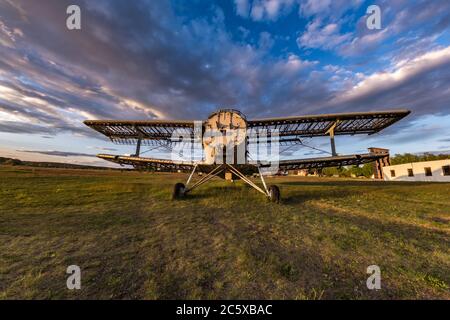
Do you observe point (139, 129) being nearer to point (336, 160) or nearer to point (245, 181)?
point (245, 181)

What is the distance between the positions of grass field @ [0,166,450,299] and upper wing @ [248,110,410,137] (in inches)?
204

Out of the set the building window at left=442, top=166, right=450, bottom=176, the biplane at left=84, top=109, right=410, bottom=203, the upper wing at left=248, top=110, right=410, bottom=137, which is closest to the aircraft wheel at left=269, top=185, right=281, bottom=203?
the biplane at left=84, top=109, right=410, bottom=203

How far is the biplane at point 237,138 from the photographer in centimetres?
977

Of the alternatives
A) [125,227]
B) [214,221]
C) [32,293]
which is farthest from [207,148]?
[32,293]

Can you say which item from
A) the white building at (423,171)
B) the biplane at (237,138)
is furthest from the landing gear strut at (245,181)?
the white building at (423,171)

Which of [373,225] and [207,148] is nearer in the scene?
[373,225]

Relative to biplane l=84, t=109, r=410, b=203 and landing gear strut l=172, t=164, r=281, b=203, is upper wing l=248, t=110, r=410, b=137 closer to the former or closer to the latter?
biplane l=84, t=109, r=410, b=203

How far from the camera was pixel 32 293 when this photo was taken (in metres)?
2.51

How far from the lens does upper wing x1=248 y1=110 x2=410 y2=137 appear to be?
9888 millimetres

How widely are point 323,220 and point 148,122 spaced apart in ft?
34.2

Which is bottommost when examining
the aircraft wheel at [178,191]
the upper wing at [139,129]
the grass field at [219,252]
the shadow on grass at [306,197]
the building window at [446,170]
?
the grass field at [219,252]

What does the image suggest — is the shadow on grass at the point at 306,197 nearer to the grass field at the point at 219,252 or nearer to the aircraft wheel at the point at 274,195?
the aircraft wheel at the point at 274,195

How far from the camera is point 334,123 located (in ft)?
36.0
